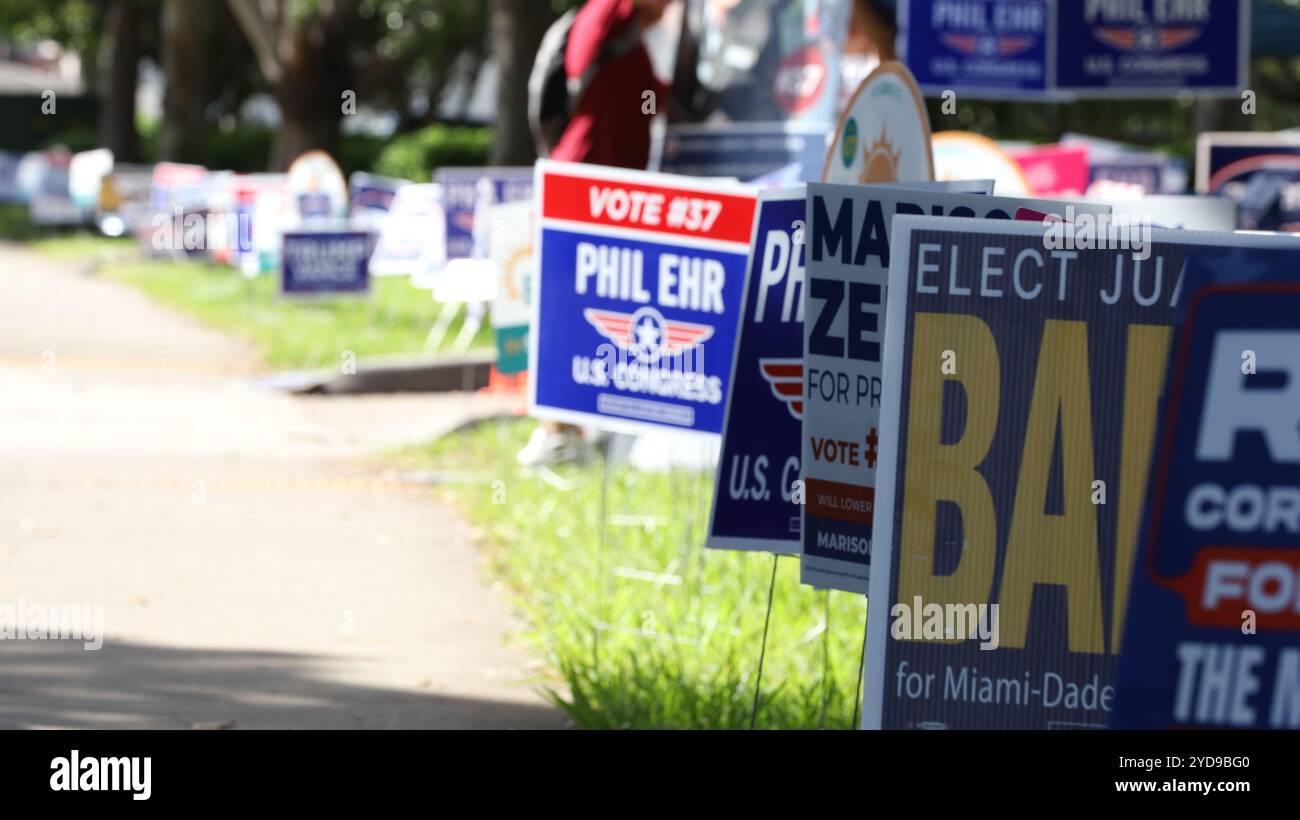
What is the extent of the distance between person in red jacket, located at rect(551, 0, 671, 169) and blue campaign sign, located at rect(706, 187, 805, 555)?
4.25 meters

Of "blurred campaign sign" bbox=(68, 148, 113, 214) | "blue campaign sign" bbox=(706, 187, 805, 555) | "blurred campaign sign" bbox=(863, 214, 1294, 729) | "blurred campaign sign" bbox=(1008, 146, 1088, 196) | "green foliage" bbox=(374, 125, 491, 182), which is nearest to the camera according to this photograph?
"blurred campaign sign" bbox=(863, 214, 1294, 729)

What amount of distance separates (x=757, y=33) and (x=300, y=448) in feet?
12.1

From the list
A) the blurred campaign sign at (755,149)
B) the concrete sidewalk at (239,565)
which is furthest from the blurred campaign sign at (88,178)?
the blurred campaign sign at (755,149)

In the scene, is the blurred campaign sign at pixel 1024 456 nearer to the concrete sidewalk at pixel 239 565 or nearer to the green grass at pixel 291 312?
the concrete sidewalk at pixel 239 565

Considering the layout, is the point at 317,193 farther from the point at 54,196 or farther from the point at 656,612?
the point at 54,196

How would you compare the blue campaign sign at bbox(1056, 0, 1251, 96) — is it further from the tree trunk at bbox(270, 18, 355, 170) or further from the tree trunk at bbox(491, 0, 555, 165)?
the tree trunk at bbox(270, 18, 355, 170)

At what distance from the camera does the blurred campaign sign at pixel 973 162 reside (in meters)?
8.14

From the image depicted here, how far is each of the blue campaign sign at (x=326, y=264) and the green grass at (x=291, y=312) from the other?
0.25 metres

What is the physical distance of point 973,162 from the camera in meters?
8.40

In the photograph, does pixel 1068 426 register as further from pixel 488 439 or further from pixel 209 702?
pixel 488 439

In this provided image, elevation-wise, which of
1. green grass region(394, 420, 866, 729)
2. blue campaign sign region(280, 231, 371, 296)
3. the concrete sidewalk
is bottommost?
the concrete sidewalk

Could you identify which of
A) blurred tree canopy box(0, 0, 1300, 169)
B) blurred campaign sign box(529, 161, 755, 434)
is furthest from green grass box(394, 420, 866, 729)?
blurred tree canopy box(0, 0, 1300, 169)

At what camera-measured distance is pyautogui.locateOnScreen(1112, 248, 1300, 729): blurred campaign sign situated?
2734mm

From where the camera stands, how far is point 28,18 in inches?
2013
